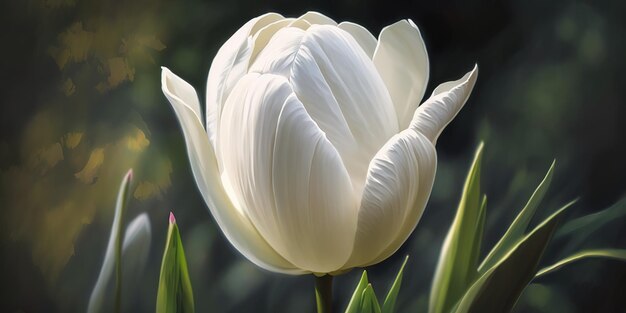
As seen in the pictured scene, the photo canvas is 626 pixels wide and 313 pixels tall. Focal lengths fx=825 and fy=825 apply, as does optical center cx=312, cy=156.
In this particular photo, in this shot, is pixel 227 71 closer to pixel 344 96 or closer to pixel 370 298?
pixel 344 96

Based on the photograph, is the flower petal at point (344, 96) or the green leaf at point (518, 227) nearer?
the flower petal at point (344, 96)

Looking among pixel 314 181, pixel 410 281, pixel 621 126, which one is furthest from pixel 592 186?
pixel 314 181

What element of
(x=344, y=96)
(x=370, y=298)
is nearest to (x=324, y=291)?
(x=370, y=298)

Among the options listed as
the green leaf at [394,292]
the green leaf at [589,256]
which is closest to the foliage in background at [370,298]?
the green leaf at [394,292]

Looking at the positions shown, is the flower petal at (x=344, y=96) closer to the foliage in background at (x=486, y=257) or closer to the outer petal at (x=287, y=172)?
the outer petal at (x=287, y=172)

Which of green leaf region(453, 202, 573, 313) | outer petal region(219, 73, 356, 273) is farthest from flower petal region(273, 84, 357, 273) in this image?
Result: green leaf region(453, 202, 573, 313)

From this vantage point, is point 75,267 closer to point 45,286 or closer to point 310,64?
point 45,286
